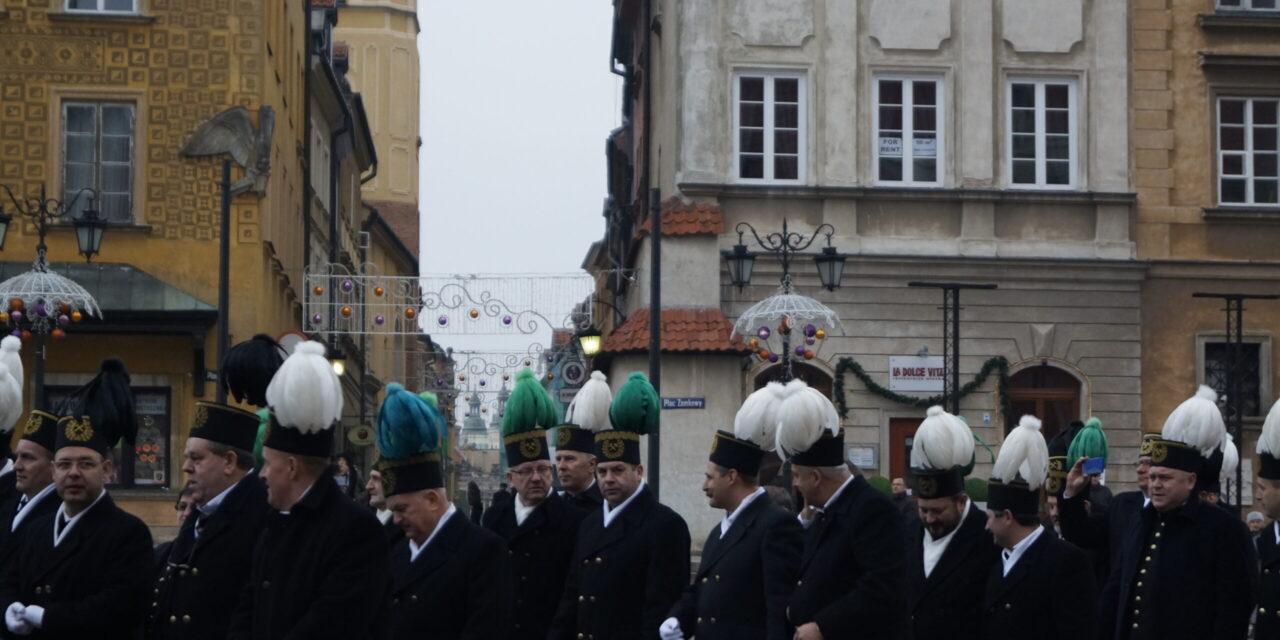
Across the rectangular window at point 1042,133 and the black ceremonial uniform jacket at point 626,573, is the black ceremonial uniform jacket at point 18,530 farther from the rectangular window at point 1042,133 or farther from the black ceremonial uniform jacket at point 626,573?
the rectangular window at point 1042,133

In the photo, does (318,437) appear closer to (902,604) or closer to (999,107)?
(902,604)

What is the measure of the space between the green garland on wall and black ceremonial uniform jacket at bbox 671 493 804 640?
881 inches

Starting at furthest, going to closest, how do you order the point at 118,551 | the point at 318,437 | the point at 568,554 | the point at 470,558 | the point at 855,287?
1. the point at 855,287
2. the point at 568,554
3. the point at 118,551
4. the point at 470,558
5. the point at 318,437

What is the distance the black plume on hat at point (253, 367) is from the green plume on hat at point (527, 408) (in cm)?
357

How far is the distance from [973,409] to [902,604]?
955 inches

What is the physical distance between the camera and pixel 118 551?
10.0 m

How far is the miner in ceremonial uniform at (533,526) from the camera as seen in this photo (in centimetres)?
1239

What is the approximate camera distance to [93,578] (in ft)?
32.8

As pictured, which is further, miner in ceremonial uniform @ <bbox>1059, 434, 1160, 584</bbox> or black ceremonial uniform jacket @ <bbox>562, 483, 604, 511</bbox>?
miner in ceremonial uniform @ <bbox>1059, 434, 1160, 584</bbox>

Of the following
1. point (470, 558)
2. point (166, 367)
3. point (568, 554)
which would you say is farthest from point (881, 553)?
point (166, 367)

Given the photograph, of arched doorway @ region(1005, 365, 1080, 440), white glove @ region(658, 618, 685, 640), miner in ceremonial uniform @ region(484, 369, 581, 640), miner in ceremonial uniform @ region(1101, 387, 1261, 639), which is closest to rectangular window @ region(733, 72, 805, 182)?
arched doorway @ region(1005, 365, 1080, 440)

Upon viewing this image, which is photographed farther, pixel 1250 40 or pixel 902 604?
pixel 1250 40

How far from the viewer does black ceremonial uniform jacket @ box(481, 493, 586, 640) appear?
12398 millimetres

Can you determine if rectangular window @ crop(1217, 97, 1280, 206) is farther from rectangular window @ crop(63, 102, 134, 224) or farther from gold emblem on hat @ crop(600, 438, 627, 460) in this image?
gold emblem on hat @ crop(600, 438, 627, 460)
